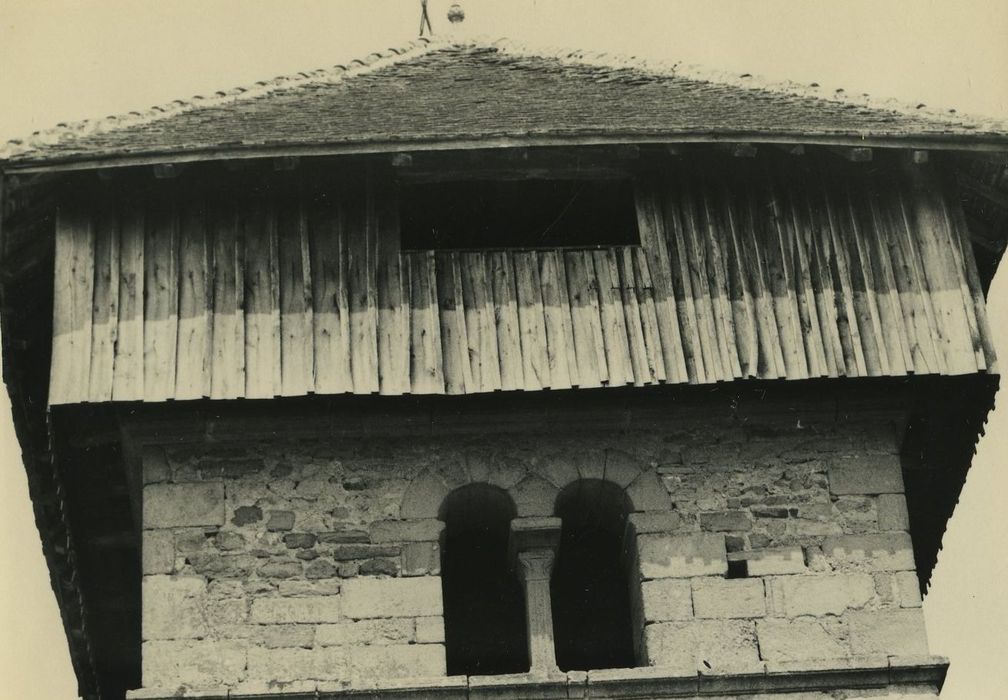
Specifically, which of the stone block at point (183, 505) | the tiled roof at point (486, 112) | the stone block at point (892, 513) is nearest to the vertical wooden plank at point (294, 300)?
the tiled roof at point (486, 112)

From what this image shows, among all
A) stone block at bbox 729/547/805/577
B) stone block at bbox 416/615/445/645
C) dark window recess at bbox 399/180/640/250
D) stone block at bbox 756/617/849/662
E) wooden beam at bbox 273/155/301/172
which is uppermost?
dark window recess at bbox 399/180/640/250

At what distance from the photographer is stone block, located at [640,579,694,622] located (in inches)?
487

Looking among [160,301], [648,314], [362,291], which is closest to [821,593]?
[648,314]

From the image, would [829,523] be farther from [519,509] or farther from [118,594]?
[118,594]

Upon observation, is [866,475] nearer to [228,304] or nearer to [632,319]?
[632,319]

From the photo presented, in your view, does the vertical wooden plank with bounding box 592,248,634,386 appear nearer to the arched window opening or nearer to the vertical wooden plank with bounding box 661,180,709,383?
the vertical wooden plank with bounding box 661,180,709,383

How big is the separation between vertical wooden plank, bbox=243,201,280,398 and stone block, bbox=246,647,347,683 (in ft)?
4.44

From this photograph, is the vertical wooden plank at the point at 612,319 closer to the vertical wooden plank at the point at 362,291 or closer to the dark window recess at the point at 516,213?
the dark window recess at the point at 516,213

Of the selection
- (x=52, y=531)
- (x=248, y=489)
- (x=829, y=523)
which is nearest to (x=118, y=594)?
(x=52, y=531)

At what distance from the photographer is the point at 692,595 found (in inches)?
489

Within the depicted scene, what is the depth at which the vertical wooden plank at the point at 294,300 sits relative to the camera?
503 inches

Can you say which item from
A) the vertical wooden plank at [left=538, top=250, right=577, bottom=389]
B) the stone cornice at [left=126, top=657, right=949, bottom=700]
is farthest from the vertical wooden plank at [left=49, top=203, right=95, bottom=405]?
the vertical wooden plank at [left=538, top=250, right=577, bottom=389]

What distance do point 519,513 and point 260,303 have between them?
1745 mm

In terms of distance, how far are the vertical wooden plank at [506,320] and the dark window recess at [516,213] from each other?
1.47 ft
